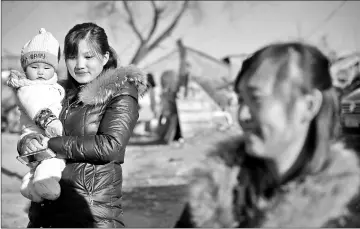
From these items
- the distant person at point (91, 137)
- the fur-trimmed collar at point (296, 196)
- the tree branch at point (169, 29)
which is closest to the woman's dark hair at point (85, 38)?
the distant person at point (91, 137)

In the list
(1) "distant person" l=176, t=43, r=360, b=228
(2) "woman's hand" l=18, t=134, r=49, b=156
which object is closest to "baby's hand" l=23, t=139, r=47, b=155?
(2) "woman's hand" l=18, t=134, r=49, b=156

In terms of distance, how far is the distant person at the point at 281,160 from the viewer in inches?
60.8

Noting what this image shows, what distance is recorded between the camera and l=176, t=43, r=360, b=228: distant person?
1545 millimetres

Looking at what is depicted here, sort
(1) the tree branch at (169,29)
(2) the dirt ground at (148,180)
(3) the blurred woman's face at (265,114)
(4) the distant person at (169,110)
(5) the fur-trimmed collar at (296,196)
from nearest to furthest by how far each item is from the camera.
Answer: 1. (5) the fur-trimmed collar at (296,196)
2. (3) the blurred woman's face at (265,114)
3. (2) the dirt ground at (148,180)
4. (1) the tree branch at (169,29)
5. (4) the distant person at (169,110)

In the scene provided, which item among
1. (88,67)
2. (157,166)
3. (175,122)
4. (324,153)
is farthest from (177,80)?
(88,67)

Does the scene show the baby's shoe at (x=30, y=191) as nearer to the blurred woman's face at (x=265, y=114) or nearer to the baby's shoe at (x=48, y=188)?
the baby's shoe at (x=48, y=188)

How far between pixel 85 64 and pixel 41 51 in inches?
5.1

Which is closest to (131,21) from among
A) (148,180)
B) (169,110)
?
(169,110)

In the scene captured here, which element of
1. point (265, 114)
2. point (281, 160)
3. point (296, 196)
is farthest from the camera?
point (265, 114)

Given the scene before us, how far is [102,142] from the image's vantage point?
83cm

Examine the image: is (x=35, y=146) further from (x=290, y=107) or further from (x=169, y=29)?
(x=169, y=29)

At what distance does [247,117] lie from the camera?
1899mm

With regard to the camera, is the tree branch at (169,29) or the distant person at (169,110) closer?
the tree branch at (169,29)

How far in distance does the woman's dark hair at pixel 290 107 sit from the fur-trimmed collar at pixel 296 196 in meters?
0.05
